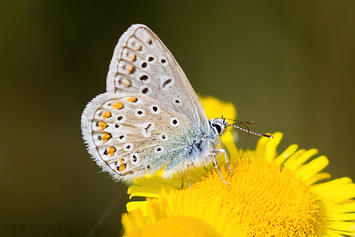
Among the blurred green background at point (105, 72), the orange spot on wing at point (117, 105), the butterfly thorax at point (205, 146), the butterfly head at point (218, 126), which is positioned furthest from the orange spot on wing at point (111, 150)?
the blurred green background at point (105, 72)

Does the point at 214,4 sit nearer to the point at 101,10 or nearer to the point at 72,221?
the point at 101,10

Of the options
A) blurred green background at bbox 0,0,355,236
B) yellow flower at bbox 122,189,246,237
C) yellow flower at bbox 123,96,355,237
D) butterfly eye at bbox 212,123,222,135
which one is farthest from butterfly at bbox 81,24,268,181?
blurred green background at bbox 0,0,355,236

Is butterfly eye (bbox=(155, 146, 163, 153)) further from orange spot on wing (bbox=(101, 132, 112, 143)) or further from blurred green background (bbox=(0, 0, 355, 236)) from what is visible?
blurred green background (bbox=(0, 0, 355, 236))

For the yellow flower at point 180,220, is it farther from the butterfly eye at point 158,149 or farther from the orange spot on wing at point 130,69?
the orange spot on wing at point 130,69

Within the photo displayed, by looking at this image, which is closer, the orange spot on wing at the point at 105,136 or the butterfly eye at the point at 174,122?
the orange spot on wing at the point at 105,136

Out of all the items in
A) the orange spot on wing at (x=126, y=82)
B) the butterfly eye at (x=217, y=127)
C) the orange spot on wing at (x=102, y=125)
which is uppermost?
the orange spot on wing at (x=126, y=82)

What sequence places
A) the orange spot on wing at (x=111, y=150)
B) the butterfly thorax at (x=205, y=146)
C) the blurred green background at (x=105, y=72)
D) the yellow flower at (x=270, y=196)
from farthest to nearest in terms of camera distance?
the blurred green background at (x=105, y=72) → the butterfly thorax at (x=205, y=146) → the orange spot on wing at (x=111, y=150) → the yellow flower at (x=270, y=196)
